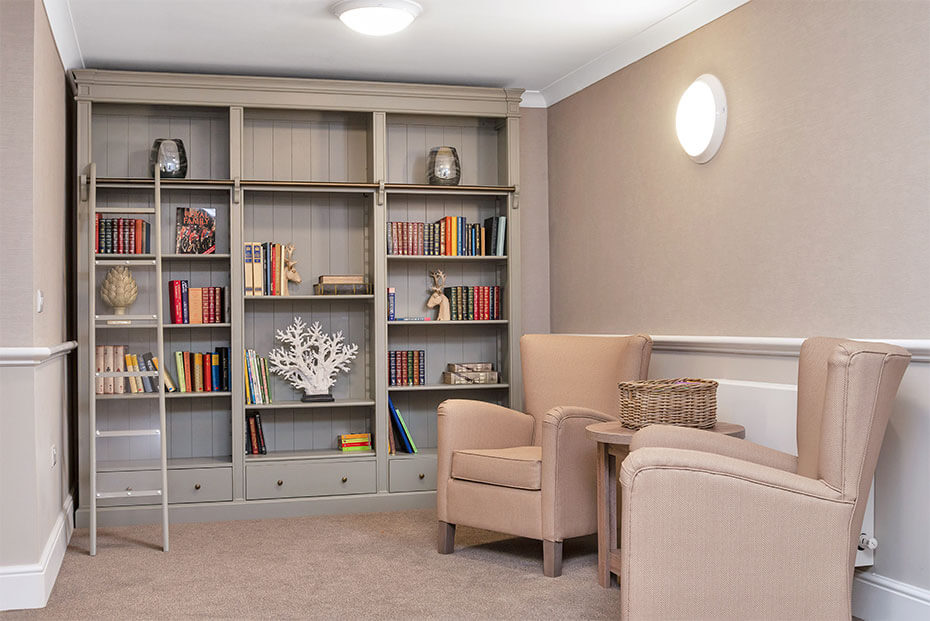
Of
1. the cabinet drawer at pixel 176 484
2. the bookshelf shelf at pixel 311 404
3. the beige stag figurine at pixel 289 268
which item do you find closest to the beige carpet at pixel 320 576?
the cabinet drawer at pixel 176 484

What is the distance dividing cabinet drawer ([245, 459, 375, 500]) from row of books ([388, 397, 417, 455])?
0.58 feet

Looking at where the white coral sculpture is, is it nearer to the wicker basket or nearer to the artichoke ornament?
the artichoke ornament

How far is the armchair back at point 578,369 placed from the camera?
3.85 m

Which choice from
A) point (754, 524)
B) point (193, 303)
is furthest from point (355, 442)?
point (754, 524)

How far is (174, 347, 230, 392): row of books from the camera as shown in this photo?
471 cm

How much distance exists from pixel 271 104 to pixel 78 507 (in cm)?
226

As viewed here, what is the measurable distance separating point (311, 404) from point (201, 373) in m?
0.60

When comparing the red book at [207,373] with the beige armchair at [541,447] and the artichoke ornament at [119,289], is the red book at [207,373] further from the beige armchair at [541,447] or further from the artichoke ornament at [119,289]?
the beige armchair at [541,447]

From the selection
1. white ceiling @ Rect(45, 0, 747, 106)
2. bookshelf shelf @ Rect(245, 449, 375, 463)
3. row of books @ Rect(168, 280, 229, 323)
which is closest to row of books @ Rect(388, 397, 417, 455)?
bookshelf shelf @ Rect(245, 449, 375, 463)

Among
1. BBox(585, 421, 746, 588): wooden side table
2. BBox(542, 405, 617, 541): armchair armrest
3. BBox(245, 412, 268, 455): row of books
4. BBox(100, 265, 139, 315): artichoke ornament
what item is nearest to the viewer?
BBox(585, 421, 746, 588): wooden side table

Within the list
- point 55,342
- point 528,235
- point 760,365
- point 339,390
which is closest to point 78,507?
point 55,342

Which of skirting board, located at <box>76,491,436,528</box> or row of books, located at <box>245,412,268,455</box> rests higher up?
row of books, located at <box>245,412,268,455</box>

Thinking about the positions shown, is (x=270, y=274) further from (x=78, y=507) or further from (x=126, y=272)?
(x=78, y=507)

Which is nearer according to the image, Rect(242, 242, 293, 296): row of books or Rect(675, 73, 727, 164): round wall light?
Rect(675, 73, 727, 164): round wall light
